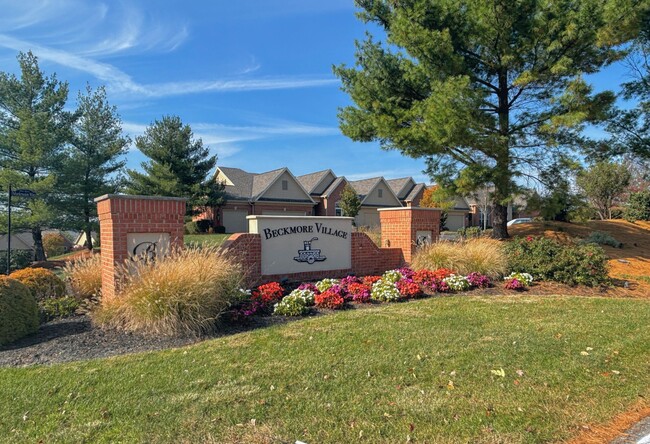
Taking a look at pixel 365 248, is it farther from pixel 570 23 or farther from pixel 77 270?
pixel 570 23

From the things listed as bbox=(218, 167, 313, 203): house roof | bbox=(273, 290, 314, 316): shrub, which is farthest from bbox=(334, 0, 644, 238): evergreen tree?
bbox=(218, 167, 313, 203): house roof

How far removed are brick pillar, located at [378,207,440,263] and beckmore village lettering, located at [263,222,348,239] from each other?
1499mm

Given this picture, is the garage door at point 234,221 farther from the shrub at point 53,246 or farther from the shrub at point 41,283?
the shrub at point 41,283

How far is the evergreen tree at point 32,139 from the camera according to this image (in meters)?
18.5

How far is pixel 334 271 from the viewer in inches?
387

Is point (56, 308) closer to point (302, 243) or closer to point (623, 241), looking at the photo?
point (302, 243)

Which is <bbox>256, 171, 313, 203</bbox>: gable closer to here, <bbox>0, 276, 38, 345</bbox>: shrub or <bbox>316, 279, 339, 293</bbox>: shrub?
<bbox>316, 279, 339, 293</bbox>: shrub

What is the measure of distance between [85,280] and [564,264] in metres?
9.96

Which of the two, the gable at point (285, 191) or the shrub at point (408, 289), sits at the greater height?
the gable at point (285, 191)

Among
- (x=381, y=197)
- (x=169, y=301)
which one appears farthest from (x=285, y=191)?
(x=169, y=301)

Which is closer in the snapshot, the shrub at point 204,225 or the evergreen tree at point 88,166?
the evergreen tree at point 88,166

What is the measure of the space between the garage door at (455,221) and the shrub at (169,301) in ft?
140

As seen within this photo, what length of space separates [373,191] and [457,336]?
34743mm

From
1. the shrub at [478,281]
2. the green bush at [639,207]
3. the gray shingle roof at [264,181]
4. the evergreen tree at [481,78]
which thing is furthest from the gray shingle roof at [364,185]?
the shrub at [478,281]
